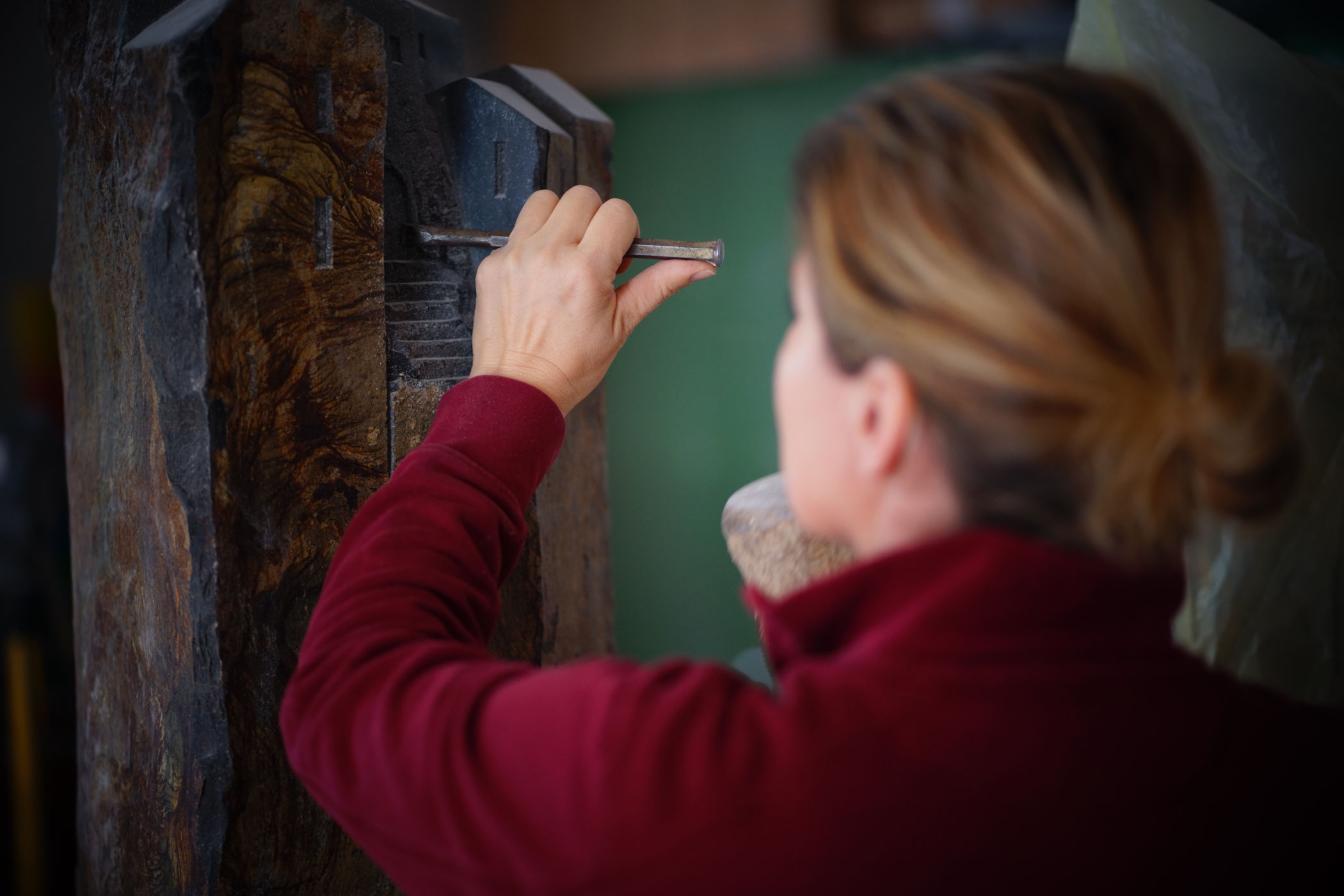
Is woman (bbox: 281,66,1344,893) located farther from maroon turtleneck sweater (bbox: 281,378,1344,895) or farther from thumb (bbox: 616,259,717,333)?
thumb (bbox: 616,259,717,333)

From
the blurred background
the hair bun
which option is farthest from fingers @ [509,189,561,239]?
the blurred background

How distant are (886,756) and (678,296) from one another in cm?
189

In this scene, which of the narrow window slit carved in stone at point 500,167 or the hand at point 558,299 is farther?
the narrow window slit carved in stone at point 500,167

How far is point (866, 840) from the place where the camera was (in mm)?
457

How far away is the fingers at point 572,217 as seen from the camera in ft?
2.51

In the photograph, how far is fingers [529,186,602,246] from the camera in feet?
2.51

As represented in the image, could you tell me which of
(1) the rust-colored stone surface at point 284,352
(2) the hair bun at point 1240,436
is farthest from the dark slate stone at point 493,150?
(2) the hair bun at point 1240,436

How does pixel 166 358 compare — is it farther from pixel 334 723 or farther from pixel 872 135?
pixel 872 135

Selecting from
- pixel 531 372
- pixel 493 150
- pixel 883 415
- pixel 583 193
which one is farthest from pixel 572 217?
pixel 883 415

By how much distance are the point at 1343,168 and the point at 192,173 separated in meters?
1.08

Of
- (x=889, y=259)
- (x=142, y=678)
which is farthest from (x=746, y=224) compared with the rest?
(x=889, y=259)

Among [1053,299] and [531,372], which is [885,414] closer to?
[1053,299]

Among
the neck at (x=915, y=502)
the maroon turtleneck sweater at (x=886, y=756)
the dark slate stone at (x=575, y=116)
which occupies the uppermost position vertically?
the dark slate stone at (x=575, y=116)

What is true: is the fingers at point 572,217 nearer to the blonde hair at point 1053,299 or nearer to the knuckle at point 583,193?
the knuckle at point 583,193
